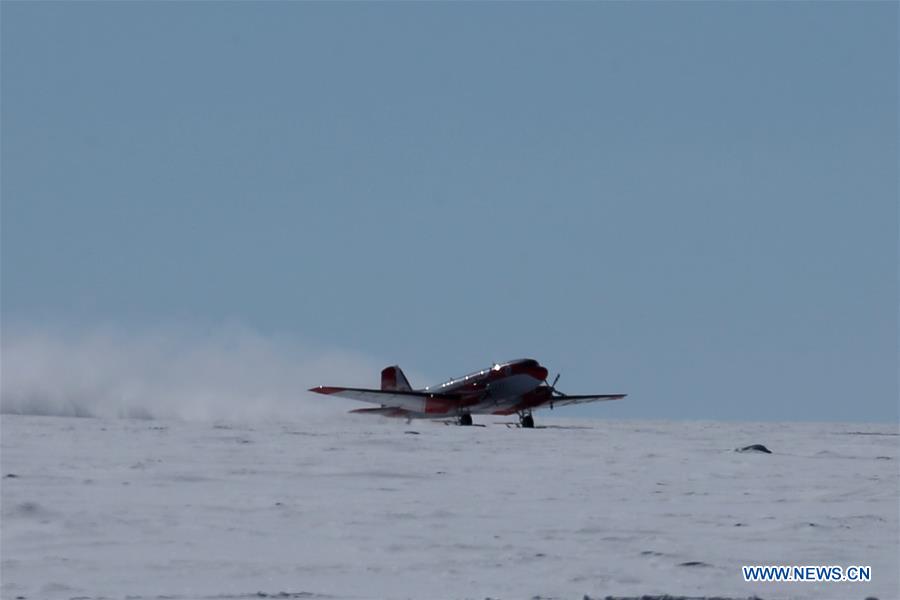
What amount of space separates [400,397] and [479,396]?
393 cm

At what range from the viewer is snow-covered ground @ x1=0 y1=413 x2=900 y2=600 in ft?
33.3

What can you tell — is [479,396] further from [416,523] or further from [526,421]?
[416,523]

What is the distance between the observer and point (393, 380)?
174 feet

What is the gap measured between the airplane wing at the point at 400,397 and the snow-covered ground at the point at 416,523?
27382 mm

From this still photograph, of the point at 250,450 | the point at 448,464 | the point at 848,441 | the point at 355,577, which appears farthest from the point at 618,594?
the point at 848,441

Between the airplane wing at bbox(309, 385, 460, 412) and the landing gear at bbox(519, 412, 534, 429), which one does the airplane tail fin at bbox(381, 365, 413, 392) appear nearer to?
the airplane wing at bbox(309, 385, 460, 412)

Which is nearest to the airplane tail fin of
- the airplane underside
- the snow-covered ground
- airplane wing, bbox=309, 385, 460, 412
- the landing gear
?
the airplane underside

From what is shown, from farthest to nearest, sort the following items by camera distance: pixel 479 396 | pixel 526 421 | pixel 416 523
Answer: pixel 479 396 < pixel 526 421 < pixel 416 523

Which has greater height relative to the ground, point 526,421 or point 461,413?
point 461,413

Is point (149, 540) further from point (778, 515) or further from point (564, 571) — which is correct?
point (778, 515)

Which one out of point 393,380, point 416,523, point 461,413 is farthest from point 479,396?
point 416,523

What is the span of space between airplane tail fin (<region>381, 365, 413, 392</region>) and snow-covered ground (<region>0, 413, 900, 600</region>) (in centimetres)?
3201

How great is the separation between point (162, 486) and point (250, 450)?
5.59m

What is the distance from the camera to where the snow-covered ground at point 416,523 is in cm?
1015
